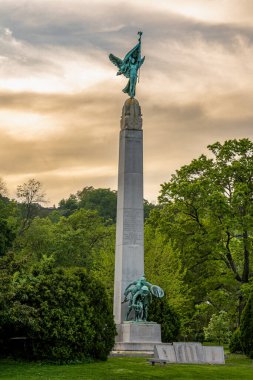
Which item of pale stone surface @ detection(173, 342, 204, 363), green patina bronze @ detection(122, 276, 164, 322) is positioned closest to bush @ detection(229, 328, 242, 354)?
green patina bronze @ detection(122, 276, 164, 322)

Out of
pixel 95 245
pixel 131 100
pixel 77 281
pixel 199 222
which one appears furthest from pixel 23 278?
pixel 95 245

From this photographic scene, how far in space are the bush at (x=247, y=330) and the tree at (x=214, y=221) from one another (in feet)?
Result: 27.1

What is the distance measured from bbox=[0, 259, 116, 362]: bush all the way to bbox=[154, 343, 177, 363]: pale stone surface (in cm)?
179

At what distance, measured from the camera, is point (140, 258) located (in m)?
29.4

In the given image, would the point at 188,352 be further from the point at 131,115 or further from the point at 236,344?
the point at 131,115

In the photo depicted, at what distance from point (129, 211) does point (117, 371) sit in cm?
1161

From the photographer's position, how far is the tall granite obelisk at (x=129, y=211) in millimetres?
29011

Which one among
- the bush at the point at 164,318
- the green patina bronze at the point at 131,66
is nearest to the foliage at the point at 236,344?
the bush at the point at 164,318

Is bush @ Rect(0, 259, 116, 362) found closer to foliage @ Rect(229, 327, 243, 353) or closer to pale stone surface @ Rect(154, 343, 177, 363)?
pale stone surface @ Rect(154, 343, 177, 363)

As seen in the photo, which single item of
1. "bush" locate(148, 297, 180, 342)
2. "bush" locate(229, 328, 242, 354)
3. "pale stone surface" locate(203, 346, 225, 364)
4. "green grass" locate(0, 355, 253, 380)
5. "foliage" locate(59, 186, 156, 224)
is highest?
"foliage" locate(59, 186, 156, 224)

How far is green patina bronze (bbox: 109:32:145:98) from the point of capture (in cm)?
3241

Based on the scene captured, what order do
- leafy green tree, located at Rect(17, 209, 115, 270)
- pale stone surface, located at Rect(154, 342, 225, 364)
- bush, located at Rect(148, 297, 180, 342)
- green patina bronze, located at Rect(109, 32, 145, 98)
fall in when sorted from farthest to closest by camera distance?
leafy green tree, located at Rect(17, 209, 115, 270), green patina bronze, located at Rect(109, 32, 145, 98), bush, located at Rect(148, 297, 180, 342), pale stone surface, located at Rect(154, 342, 225, 364)

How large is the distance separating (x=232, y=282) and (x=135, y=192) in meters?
12.2

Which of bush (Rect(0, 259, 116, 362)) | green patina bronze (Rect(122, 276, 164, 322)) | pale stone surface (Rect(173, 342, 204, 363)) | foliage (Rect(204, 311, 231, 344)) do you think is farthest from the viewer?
foliage (Rect(204, 311, 231, 344))
